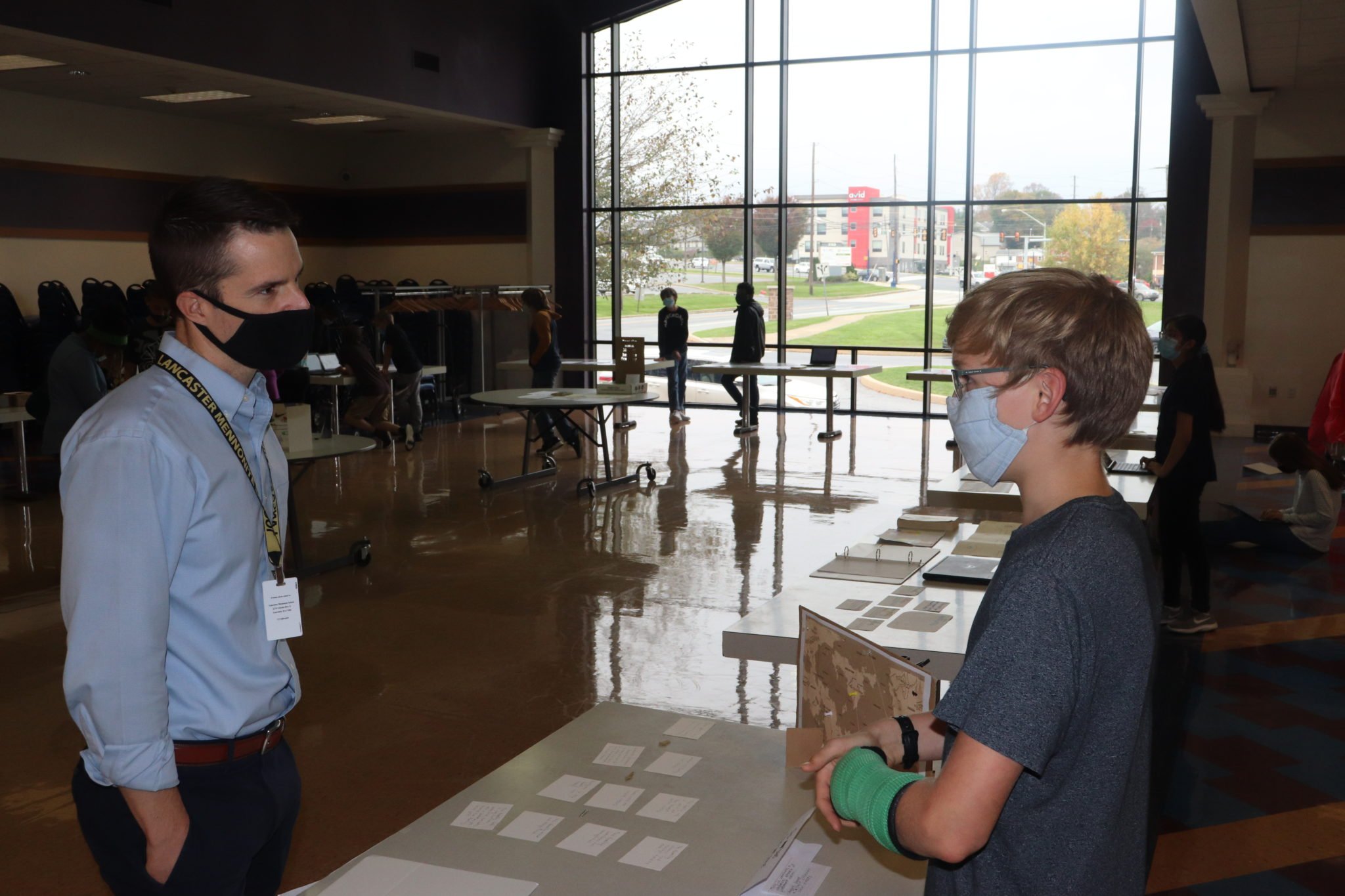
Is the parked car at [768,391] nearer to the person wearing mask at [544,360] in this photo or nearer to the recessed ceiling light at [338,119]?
the person wearing mask at [544,360]

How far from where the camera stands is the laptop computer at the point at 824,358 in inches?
468

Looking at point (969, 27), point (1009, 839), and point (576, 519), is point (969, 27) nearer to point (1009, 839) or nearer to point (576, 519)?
point (576, 519)

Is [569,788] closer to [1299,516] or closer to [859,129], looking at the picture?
[1299,516]

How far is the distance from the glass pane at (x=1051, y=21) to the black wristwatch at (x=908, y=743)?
12691 mm

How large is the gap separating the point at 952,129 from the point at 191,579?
507 inches

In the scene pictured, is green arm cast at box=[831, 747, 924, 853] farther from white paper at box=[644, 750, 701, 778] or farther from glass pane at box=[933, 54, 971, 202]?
glass pane at box=[933, 54, 971, 202]

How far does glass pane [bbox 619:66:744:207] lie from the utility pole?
0.94m

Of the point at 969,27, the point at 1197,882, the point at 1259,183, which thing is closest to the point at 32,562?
the point at 1197,882

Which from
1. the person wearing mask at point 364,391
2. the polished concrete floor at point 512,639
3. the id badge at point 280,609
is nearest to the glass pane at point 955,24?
the polished concrete floor at point 512,639

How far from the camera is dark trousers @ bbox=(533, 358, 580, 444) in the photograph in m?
10.2

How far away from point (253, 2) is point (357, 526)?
5204 mm

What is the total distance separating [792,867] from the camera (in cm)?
176

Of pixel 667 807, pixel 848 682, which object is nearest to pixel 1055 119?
pixel 848 682

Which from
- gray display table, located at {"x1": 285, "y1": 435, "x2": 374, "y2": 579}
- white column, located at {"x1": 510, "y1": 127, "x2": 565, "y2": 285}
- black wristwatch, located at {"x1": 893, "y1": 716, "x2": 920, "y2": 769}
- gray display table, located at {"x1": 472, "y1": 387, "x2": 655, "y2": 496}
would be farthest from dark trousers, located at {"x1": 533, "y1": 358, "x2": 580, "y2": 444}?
black wristwatch, located at {"x1": 893, "y1": 716, "x2": 920, "y2": 769}
